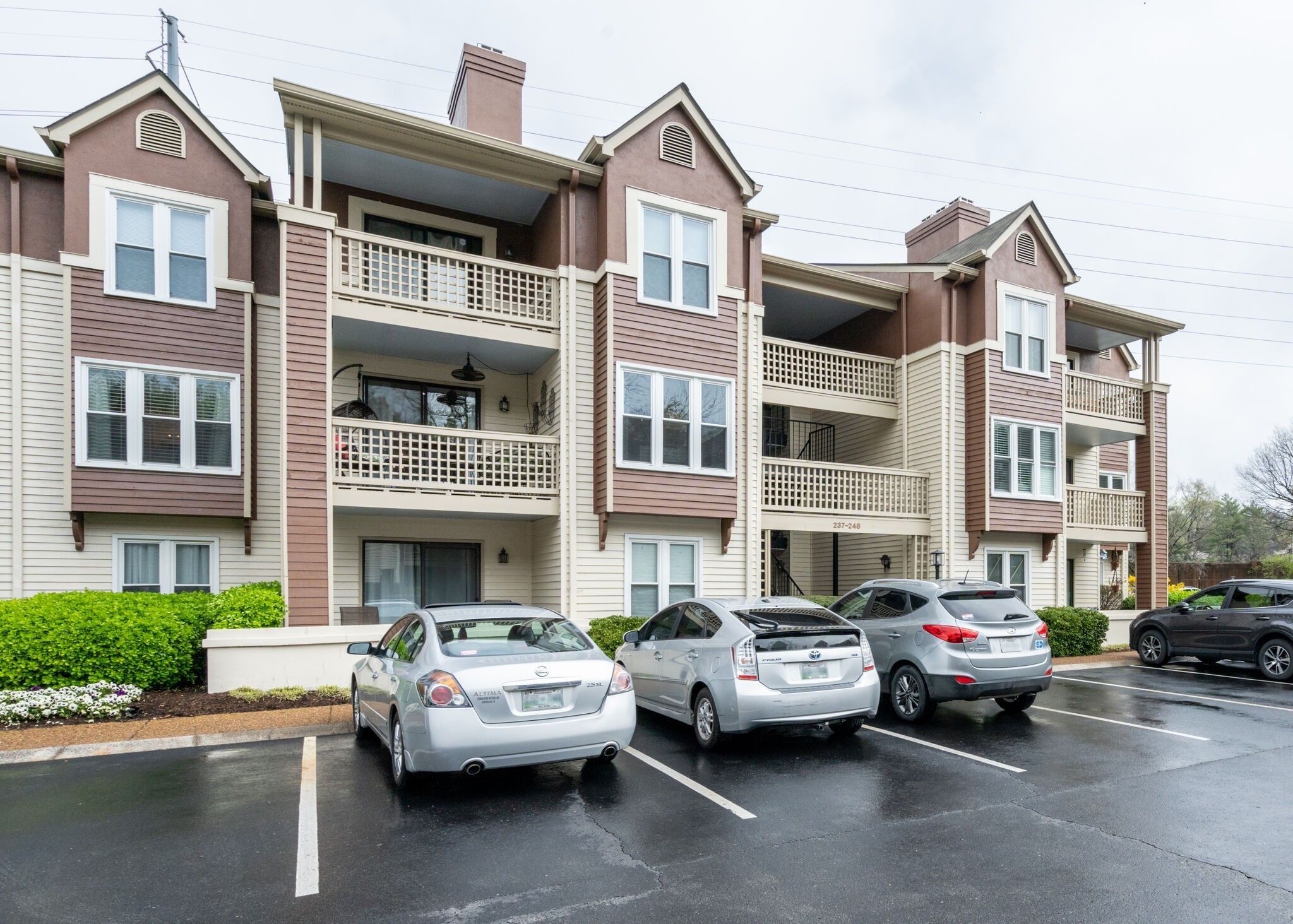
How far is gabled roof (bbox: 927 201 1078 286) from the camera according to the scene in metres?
18.3

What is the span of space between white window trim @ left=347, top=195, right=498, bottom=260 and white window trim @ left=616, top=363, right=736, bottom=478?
358cm

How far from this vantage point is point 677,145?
608 inches

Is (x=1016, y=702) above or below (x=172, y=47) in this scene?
below

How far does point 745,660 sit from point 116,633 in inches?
318

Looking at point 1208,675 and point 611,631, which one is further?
point 1208,675

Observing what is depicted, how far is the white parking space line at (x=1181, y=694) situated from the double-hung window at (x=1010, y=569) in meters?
4.98

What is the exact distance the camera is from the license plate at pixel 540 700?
6613mm

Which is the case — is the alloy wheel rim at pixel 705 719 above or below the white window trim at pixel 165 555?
below

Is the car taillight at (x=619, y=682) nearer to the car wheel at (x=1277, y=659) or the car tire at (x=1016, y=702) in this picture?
the car tire at (x=1016, y=702)

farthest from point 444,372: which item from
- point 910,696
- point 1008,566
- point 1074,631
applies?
point 1074,631

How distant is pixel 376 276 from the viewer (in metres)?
14.4

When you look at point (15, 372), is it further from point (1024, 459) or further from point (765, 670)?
point (1024, 459)

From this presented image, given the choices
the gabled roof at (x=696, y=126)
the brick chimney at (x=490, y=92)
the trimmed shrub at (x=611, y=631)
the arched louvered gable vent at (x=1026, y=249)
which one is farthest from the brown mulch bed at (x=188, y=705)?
the arched louvered gable vent at (x=1026, y=249)

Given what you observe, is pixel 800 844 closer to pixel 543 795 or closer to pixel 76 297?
pixel 543 795
